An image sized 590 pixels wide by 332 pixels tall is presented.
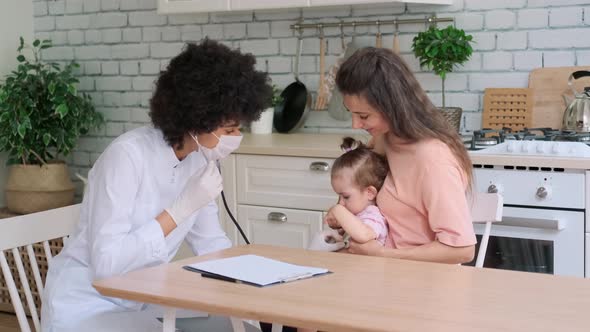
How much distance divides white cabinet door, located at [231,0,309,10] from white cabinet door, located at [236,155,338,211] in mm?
706

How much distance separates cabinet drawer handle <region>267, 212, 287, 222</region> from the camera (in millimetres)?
3707

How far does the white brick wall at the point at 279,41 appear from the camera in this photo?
3734mm

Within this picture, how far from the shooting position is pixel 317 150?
355 centimetres

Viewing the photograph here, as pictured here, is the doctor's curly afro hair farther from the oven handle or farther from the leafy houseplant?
the leafy houseplant

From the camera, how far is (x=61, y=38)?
204 inches

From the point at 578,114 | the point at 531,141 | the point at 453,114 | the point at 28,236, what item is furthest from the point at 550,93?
the point at 28,236

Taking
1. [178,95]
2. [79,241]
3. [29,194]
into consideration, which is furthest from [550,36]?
[29,194]

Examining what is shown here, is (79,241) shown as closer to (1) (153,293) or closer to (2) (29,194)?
(1) (153,293)

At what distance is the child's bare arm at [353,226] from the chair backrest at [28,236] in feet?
2.51

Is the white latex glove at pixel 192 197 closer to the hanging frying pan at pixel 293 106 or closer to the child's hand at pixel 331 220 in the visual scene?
the child's hand at pixel 331 220

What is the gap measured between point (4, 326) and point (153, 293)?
2.75 m

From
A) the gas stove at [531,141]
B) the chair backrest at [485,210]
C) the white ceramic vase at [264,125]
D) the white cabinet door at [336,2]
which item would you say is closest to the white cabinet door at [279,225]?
the white ceramic vase at [264,125]

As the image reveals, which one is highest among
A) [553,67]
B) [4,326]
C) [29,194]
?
[553,67]

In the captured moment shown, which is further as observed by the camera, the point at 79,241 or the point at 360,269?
the point at 79,241
